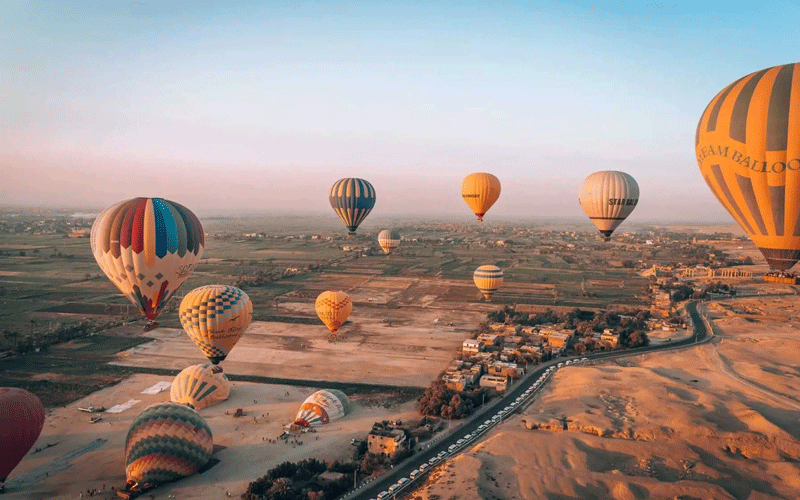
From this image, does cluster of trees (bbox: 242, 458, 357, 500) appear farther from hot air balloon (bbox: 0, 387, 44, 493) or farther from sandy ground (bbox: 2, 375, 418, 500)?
hot air balloon (bbox: 0, 387, 44, 493)

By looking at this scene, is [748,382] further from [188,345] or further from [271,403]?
[188,345]

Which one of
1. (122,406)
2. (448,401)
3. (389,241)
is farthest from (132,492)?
(389,241)

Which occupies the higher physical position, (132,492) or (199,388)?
(199,388)

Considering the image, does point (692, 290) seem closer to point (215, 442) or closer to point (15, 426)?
point (215, 442)

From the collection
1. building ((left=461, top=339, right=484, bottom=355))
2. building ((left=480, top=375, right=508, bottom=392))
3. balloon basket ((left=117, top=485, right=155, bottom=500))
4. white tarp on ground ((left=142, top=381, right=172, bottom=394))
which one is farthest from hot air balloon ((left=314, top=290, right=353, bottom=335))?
balloon basket ((left=117, top=485, right=155, bottom=500))

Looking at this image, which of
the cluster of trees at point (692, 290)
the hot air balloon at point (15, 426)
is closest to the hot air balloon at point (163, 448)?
the hot air balloon at point (15, 426)
